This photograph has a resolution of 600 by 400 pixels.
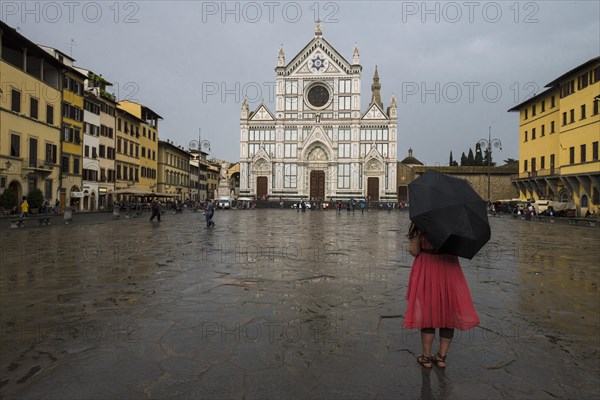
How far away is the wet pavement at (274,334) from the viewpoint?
137 inches

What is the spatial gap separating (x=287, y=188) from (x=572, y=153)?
122ft

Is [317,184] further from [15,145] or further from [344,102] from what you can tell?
[15,145]

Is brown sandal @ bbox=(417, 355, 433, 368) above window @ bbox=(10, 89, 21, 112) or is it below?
below

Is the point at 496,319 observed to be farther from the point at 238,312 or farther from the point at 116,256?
the point at 116,256

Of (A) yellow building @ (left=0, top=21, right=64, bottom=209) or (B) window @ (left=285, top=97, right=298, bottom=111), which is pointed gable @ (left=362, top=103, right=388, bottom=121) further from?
(A) yellow building @ (left=0, top=21, right=64, bottom=209)

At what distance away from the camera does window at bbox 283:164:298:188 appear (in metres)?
63.4

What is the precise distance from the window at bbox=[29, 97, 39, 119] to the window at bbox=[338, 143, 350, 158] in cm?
4047

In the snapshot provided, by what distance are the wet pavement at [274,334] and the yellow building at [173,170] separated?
51.5 m

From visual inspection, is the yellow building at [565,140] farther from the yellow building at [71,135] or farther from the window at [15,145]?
the yellow building at [71,135]

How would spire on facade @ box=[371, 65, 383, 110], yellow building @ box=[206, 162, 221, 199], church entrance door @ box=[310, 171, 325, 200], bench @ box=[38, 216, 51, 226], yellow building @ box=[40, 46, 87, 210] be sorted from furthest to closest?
spire on facade @ box=[371, 65, 383, 110]
yellow building @ box=[206, 162, 221, 199]
church entrance door @ box=[310, 171, 325, 200]
yellow building @ box=[40, 46, 87, 210]
bench @ box=[38, 216, 51, 226]

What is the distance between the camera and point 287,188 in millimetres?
63562

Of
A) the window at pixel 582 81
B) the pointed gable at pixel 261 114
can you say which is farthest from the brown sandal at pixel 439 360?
the pointed gable at pixel 261 114

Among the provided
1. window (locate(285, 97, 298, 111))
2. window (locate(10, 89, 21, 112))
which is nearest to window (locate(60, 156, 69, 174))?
window (locate(10, 89, 21, 112))

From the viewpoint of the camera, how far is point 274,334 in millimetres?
4719
